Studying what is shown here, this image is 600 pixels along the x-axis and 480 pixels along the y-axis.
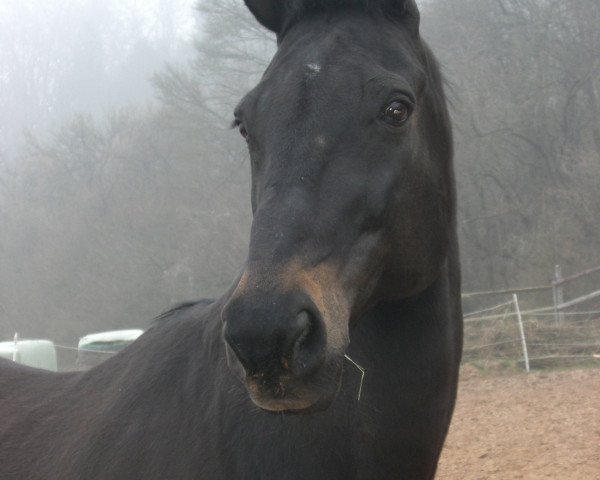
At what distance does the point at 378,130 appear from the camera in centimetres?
207

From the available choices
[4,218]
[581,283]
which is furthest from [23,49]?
[581,283]

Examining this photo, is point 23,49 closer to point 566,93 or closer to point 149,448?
point 566,93

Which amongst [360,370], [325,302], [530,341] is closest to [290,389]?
[325,302]

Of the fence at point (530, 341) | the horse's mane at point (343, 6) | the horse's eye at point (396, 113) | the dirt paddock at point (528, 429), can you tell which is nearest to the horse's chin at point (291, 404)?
the horse's eye at point (396, 113)

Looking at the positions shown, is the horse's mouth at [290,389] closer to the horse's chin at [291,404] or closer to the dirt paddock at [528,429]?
the horse's chin at [291,404]

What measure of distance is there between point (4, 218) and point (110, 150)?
6479mm

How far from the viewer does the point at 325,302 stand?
1.81 m

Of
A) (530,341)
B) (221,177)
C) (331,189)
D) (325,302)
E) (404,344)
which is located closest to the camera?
(325,302)

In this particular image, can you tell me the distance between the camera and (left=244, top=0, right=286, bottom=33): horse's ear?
247 centimetres

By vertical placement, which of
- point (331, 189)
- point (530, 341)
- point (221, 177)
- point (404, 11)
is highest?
point (404, 11)

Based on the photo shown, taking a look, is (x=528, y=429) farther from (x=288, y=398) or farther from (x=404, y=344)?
(x=288, y=398)

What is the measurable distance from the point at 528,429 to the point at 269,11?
708cm

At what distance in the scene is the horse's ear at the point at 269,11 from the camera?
2471mm

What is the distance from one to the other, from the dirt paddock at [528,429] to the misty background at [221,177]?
5677mm
